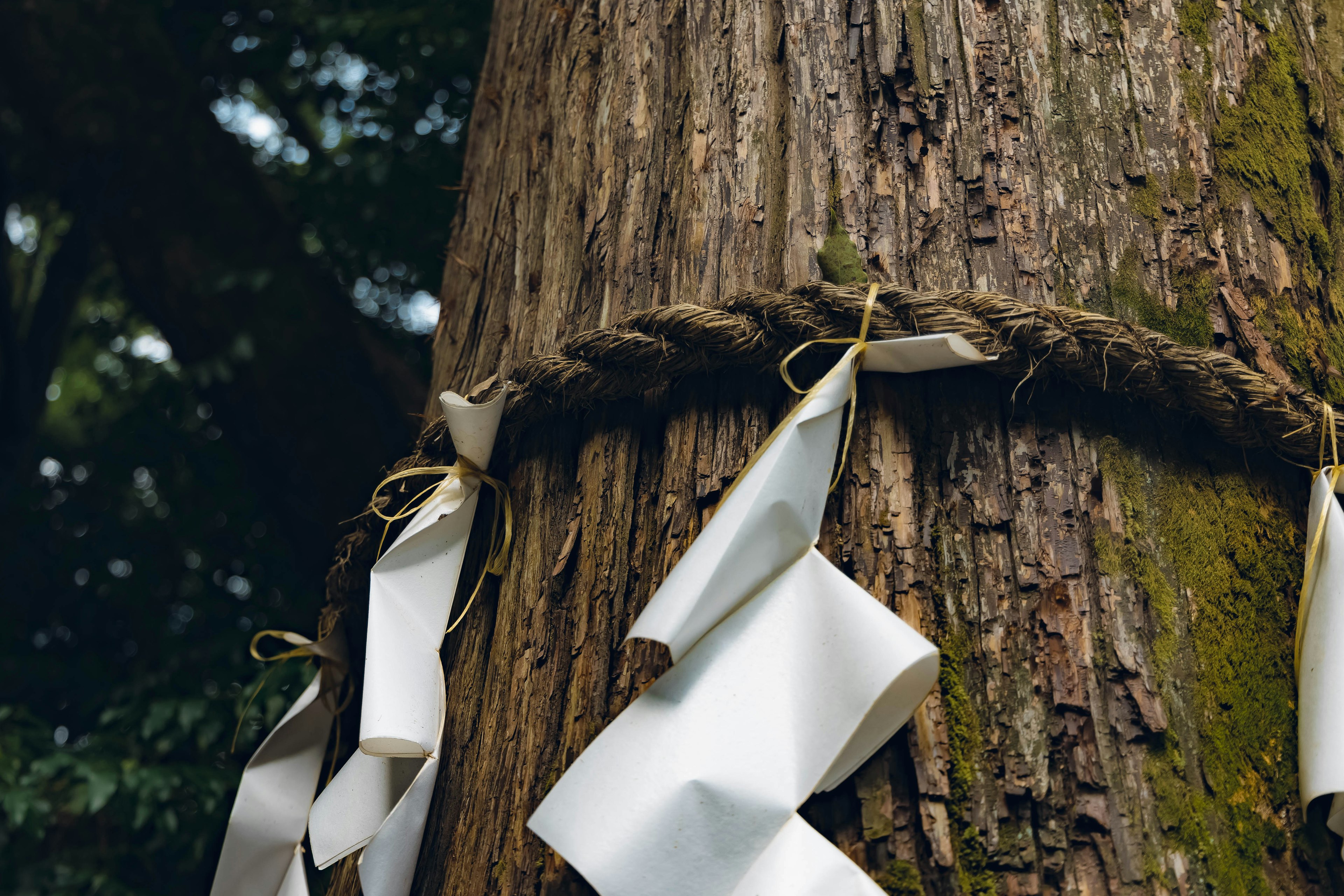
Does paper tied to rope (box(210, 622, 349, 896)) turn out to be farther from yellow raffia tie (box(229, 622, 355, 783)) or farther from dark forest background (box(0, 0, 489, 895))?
dark forest background (box(0, 0, 489, 895))

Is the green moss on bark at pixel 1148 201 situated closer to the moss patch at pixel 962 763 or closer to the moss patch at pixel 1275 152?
the moss patch at pixel 1275 152

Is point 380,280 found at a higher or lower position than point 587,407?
higher

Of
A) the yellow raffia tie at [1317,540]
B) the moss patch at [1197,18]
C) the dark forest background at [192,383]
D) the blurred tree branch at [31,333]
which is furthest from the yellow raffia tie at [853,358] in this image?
the blurred tree branch at [31,333]

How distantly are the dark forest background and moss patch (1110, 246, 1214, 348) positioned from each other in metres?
0.96

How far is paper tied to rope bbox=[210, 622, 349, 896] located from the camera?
3.15ft

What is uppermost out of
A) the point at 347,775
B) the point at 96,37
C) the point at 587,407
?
the point at 96,37

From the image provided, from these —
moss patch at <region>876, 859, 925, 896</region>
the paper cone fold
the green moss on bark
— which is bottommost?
moss patch at <region>876, 859, 925, 896</region>

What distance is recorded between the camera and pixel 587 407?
85 cm

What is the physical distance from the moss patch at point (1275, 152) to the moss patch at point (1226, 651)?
28 centimetres

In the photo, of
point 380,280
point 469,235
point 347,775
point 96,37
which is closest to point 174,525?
point 380,280

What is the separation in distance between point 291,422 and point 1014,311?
1.85 meters

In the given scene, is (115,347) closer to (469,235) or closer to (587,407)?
(469,235)

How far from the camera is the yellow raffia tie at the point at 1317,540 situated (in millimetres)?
728

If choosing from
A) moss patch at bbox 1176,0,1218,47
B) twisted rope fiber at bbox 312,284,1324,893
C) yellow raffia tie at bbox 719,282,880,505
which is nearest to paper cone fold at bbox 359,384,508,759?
twisted rope fiber at bbox 312,284,1324,893
